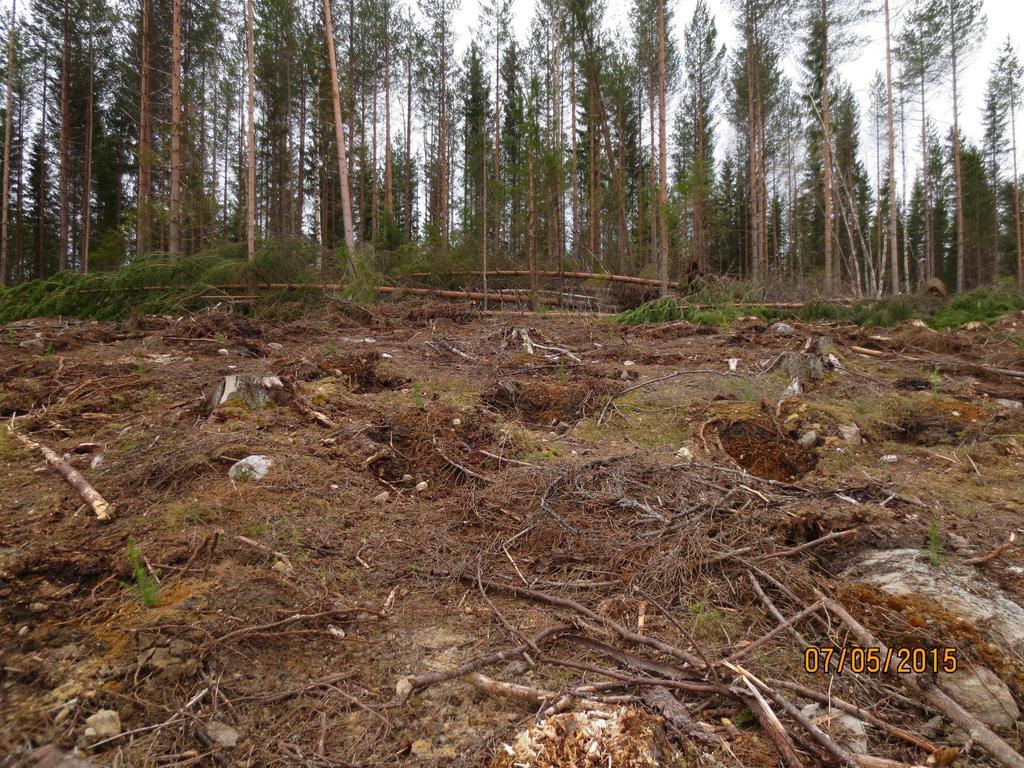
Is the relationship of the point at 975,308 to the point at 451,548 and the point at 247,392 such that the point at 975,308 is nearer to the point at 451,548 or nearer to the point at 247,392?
the point at 451,548

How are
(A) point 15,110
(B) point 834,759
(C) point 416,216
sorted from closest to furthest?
1. (B) point 834,759
2. (A) point 15,110
3. (C) point 416,216

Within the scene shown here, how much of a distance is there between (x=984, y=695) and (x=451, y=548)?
2458 mm

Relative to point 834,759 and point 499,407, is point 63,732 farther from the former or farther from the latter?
point 499,407

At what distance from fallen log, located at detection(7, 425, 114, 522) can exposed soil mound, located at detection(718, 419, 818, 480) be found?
4.62m

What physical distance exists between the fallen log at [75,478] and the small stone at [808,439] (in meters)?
5.31

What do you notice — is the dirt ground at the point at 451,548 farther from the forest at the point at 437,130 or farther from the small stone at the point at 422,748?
the forest at the point at 437,130

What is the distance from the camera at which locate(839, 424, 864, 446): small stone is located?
4.73 m

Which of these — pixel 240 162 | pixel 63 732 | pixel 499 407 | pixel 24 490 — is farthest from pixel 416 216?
pixel 63 732

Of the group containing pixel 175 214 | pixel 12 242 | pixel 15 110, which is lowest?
pixel 175 214

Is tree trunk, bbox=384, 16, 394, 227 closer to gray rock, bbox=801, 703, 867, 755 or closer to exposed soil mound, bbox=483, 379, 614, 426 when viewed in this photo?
exposed soil mound, bbox=483, 379, 614, 426

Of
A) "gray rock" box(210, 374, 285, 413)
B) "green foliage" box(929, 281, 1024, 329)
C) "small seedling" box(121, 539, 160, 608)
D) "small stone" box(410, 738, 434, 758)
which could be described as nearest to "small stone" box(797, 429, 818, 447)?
"small stone" box(410, 738, 434, 758)

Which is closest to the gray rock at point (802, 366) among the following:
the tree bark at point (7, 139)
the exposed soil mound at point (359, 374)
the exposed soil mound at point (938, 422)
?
the exposed soil mound at point (938, 422)

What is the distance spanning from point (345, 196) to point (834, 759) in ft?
46.1

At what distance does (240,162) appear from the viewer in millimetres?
→ 26562
